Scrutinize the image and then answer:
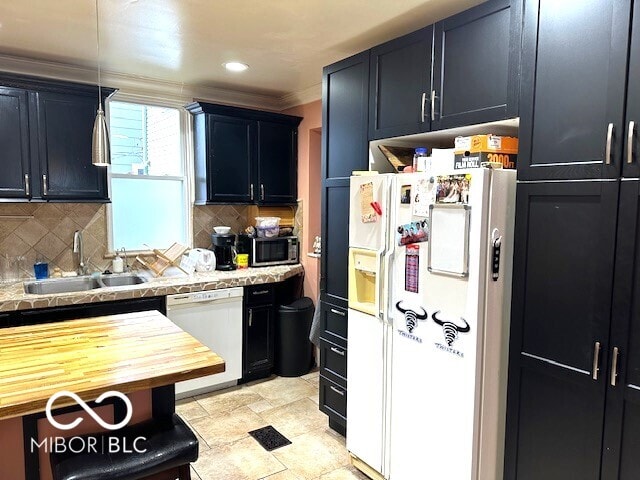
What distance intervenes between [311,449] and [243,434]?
49cm

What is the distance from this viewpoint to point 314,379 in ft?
13.2

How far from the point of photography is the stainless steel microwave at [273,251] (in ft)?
13.5

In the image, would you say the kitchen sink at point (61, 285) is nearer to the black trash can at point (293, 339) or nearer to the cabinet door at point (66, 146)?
the cabinet door at point (66, 146)

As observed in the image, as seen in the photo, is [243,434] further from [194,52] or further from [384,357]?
[194,52]

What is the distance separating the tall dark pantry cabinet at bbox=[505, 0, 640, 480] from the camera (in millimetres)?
1581

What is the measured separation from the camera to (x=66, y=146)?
326 centimetres

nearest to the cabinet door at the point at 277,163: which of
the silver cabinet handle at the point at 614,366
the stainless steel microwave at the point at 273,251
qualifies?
the stainless steel microwave at the point at 273,251

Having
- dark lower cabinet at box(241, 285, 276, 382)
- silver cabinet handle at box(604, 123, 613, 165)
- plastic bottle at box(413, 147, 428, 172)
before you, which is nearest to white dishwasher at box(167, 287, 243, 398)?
dark lower cabinet at box(241, 285, 276, 382)

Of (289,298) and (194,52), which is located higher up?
(194,52)

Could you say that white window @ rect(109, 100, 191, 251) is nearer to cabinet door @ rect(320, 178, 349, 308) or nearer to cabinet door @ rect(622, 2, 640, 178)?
cabinet door @ rect(320, 178, 349, 308)

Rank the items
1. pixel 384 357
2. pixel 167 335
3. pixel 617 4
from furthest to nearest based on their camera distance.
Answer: pixel 384 357 < pixel 167 335 < pixel 617 4

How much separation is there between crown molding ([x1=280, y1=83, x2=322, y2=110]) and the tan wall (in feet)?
0.16

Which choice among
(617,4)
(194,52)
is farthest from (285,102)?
(617,4)

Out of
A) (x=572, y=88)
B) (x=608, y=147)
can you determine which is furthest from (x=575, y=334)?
(x=572, y=88)
